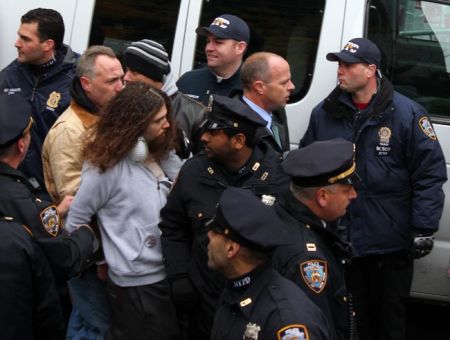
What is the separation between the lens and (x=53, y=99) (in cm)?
482

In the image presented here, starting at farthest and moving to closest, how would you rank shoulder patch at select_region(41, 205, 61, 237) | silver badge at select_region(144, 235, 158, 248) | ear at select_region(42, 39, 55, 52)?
1. ear at select_region(42, 39, 55, 52)
2. silver badge at select_region(144, 235, 158, 248)
3. shoulder patch at select_region(41, 205, 61, 237)

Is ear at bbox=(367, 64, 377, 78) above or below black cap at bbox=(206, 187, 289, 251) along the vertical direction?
above

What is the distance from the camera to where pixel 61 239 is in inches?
126

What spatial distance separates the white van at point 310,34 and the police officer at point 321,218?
1.98m

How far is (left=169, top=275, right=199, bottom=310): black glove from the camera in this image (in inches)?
142

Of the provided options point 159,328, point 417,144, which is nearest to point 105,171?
point 159,328

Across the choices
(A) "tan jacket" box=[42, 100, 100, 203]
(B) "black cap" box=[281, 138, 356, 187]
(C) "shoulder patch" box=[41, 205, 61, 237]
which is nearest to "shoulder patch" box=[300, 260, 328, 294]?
(B) "black cap" box=[281, 138, 356, 187]

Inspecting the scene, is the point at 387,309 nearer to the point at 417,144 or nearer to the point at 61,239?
the point at 417,144

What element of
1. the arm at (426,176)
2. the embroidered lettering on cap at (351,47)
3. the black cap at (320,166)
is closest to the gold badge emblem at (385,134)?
the arm at (426,176)

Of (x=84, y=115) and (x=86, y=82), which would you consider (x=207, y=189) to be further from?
(x=86, y=82)

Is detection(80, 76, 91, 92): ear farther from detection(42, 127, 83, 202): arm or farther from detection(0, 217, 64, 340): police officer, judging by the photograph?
detection(0, 217, 64, 340): police officer

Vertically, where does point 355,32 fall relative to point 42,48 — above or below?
above

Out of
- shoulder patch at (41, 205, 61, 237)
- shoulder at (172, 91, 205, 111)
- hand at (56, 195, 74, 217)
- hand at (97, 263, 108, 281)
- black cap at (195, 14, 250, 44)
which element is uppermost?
black cap at (195, 14, 250, 44)

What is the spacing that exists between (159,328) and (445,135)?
7.52ft
